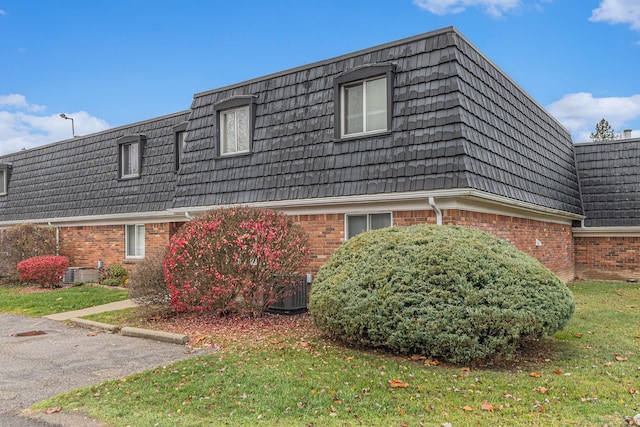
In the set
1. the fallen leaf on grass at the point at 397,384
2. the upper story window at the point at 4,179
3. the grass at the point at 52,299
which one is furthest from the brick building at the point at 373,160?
the upper story window at the point at 4,179

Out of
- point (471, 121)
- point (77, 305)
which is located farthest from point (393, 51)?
point (77, 305)

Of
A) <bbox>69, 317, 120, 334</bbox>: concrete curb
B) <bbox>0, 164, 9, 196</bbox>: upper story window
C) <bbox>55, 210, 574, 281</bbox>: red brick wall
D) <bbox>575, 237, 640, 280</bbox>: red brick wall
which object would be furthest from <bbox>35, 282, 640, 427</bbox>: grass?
<bbox>0, 164, 9, 196</bbox>: upper story window

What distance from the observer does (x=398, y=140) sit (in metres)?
9.20

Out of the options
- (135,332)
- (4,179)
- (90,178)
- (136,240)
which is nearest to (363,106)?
(135,332)

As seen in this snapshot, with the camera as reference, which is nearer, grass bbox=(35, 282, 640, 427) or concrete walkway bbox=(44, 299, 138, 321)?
grass bbox=(35, 282, 640, 427)

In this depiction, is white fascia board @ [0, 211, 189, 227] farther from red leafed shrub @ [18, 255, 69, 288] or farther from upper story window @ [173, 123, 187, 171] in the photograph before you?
red leafed shrub @ [18, 255, 69, 288]

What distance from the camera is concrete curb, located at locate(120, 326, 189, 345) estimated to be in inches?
279

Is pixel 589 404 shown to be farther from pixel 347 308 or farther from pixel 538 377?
pixel 347 308

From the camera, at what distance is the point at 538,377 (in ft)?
17.0

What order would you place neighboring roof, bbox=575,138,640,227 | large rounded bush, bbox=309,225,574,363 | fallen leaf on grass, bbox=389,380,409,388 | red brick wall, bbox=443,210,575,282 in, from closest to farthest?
fallen leaf on grass, bbox=389,380,409,388
large rounded bush, bbox=309,225,574,363
red brick wall, bbox=443,210,575,282
neighboring roof, bbox=575,138,640,227

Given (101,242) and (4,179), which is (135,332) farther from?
(4,179)

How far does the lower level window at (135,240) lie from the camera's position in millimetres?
15445

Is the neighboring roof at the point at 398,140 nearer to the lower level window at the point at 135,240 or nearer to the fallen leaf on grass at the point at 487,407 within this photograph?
the lower level window at the point at 135,240

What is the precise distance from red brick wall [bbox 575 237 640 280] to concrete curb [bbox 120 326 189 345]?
13.1 m
